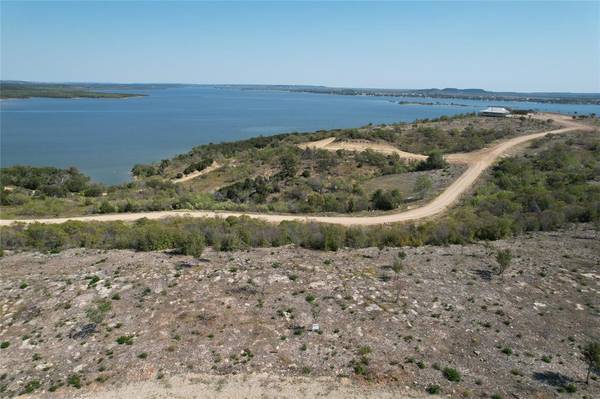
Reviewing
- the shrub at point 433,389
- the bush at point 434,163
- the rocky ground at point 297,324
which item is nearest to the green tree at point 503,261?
the rocky ground at point 297,324

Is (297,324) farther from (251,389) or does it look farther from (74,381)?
(74,381)

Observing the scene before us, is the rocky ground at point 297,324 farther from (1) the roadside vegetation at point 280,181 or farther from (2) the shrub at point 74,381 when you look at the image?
(1) the roadside vegetation at point 280,181

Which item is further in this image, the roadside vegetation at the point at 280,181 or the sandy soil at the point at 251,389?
the roadside vegetation at the point at 280,181

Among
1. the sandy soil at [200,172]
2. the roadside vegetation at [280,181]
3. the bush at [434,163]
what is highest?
the bush at [434,163]

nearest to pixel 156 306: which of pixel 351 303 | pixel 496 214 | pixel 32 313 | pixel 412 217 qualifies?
pixel 32 313

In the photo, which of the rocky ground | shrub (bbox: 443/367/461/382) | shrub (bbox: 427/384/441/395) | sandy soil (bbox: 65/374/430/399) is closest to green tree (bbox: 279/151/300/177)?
the rocky ground

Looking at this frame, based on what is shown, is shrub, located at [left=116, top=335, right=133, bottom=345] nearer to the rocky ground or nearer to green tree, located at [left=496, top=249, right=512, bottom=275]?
the rocky ground

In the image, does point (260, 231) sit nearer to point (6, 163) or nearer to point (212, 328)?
point (212, 328)

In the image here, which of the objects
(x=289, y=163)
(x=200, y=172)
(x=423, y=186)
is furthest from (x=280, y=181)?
(x=423, y=186)
